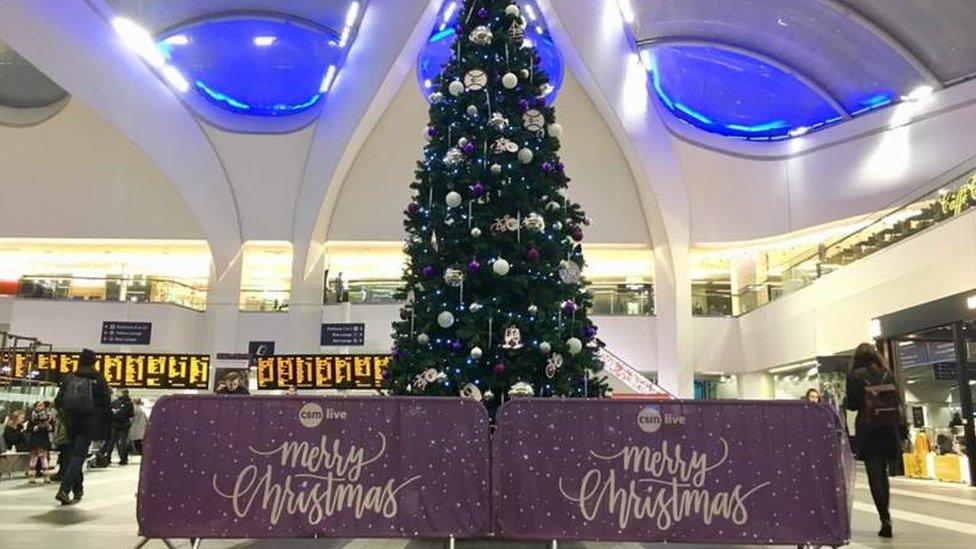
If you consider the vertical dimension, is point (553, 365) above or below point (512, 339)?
below

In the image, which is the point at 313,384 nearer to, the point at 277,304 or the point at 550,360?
the point at 277,304

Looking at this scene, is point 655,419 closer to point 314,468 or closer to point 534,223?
point 314,468

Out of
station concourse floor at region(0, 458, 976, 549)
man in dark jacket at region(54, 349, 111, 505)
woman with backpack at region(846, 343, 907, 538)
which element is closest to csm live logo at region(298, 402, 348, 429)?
station concourse floor at region(0, 458, 976, 549)

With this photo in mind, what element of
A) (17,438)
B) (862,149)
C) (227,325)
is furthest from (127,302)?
(862,149)

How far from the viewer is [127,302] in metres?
22.9

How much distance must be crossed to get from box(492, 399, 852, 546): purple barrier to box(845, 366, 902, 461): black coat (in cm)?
246

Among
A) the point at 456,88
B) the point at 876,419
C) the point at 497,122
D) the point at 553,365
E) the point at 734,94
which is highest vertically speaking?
the point at 734,94

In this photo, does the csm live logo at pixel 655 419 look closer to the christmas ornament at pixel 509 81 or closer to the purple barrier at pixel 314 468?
the purple barrier at pixel 314 468

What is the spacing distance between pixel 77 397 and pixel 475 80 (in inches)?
215

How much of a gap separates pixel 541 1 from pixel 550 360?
16343mm

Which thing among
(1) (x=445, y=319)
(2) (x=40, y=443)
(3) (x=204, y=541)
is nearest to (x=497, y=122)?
(1) (x=445, y=319)

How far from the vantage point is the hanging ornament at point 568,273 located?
680 cm

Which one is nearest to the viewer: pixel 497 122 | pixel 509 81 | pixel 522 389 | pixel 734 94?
pixel 522 389

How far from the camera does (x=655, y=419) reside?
13.4 feet
